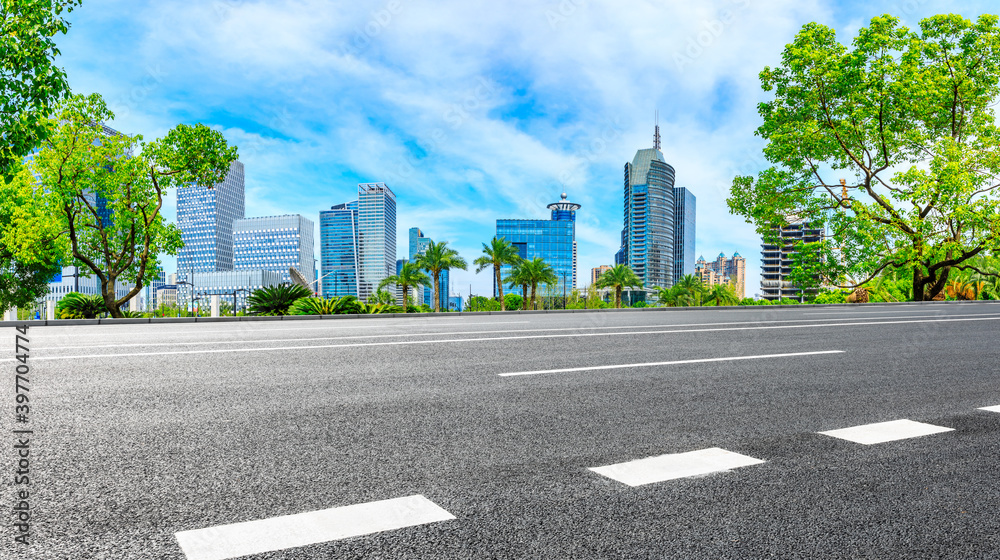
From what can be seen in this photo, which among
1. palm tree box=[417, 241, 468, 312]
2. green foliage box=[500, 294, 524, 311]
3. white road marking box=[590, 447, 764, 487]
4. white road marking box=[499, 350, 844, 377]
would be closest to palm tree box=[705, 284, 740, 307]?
green foliage box=[500, 294, 524, 311]

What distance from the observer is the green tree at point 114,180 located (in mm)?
20547

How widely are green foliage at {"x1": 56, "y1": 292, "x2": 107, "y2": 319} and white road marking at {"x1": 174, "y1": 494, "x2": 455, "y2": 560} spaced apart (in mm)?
22326

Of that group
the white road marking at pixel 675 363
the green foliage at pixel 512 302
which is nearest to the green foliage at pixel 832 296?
the white road marking at pixel 675 363

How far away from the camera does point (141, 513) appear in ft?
6.98

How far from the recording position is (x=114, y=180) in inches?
823

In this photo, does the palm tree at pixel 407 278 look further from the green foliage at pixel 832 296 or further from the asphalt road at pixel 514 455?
the asphalt road at pixel 514 455

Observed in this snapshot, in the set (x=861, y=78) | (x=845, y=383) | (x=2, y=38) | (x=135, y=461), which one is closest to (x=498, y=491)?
(x=135, y=461)

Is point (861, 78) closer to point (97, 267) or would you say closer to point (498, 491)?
point (498, 491)

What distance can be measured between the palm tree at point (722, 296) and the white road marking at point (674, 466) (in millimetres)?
37907

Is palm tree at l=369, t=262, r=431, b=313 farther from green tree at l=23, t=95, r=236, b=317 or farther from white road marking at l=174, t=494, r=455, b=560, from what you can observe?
white road marking at l=174, t=494, r=455, b=560

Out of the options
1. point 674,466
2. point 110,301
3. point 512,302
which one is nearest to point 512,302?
point 512,302

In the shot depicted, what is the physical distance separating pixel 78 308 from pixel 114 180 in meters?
4.49

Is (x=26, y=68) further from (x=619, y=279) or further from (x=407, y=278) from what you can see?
(x=619, y=279)

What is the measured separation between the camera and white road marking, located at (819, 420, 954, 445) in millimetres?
3199
